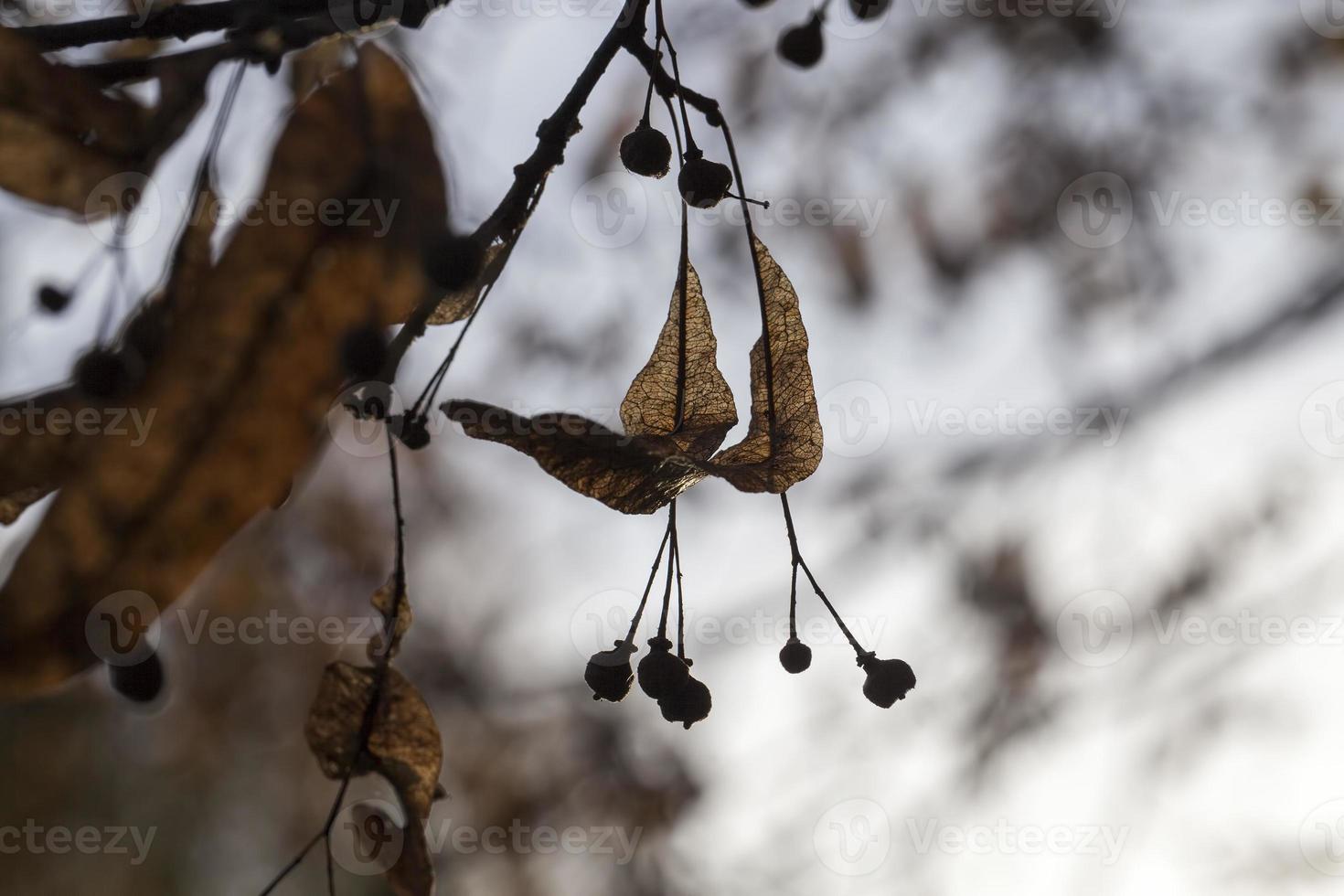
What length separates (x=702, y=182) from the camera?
31.8 inches

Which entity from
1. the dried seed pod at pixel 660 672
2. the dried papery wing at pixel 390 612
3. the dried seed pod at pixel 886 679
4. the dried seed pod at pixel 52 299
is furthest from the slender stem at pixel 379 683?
the dried seed pod at pixel 52 299

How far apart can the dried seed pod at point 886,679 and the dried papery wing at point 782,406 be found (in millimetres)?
243

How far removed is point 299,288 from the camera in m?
0.97

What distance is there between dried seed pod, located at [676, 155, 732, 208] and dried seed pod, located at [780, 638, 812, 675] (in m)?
0.47

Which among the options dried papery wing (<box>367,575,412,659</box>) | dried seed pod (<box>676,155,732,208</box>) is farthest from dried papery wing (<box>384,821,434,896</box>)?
dried seed pod (<box>676,155,732,208</box>)

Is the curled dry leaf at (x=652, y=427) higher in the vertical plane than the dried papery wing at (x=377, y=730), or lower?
higher

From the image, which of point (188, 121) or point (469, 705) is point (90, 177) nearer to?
point (188, 121)

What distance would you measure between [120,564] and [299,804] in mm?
7807

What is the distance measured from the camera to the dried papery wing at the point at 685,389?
0.84 m

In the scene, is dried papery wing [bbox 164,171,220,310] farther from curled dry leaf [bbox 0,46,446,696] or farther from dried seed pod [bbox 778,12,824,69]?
dried seed pod [bbox 778,12,824,69]

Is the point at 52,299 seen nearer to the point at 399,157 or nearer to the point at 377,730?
the point at 399,157

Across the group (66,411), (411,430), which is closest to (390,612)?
(411,430)

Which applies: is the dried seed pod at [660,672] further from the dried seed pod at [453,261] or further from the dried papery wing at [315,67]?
the dried papery wing at [315,67]

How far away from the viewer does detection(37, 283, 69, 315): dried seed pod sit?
1.27 m
